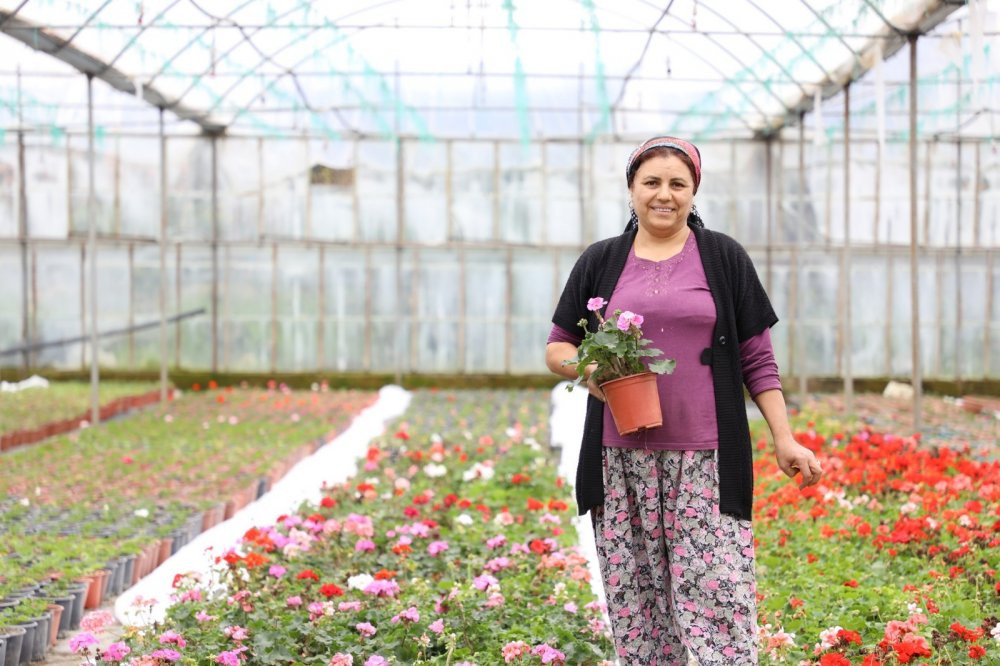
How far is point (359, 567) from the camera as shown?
423cm

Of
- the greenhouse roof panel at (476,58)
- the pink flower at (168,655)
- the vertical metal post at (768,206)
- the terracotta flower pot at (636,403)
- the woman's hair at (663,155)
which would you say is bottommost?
the pink flower at (168,655)

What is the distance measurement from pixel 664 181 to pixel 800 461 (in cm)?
69

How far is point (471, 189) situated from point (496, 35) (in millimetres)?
3136

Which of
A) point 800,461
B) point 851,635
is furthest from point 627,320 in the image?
point 851,635

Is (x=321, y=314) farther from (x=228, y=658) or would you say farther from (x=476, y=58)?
(x=228, y=658)

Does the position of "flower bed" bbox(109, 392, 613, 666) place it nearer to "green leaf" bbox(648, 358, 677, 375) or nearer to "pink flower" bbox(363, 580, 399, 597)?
"pink flower" bbox(363, 580, 399, 597)

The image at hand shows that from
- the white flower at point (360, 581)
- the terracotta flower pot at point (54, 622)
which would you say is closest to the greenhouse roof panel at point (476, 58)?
the terracotta flower pot at point (54, 622)

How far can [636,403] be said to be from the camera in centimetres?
231

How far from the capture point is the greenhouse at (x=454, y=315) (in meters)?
3.36

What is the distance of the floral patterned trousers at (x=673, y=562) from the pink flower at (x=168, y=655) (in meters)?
1.22

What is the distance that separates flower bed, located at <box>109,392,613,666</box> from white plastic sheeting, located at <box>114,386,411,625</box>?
20 cm

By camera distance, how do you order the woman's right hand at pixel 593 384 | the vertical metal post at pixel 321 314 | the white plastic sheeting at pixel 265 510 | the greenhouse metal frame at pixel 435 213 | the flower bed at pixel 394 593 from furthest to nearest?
the vertical metal post at pixel 321 314, the greenhouse metal frame at pixel 435 213, the white plastic sheeting at pixel 265 510, the flower bed at pixel 394 593, the woman's right hand at pixel 593 384

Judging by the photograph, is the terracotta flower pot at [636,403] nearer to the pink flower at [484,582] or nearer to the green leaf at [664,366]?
the green leaf at [664,366]

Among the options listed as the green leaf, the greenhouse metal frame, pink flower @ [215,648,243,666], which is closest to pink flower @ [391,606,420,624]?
pink flower @ [215,648,243,666]
